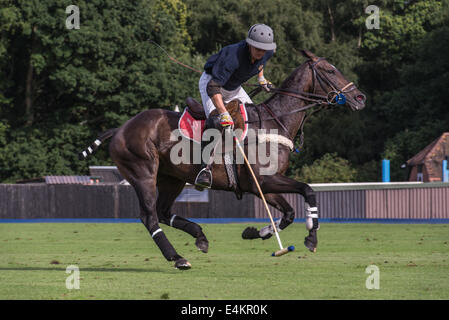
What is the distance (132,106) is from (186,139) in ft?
111

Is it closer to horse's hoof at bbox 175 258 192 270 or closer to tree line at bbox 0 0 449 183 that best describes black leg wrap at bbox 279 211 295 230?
horse's hoof at bbox 175 258 192 270

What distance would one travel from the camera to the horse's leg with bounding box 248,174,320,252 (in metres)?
9.52

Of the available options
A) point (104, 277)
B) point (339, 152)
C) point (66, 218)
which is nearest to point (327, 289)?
point (104, 277)

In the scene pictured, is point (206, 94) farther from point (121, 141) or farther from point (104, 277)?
point (104, 277)

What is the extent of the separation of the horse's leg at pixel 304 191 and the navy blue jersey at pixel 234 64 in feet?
4.34

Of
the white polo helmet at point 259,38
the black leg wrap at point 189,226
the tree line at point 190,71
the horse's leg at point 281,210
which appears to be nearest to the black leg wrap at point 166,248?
the black leg wrap at point 189,226

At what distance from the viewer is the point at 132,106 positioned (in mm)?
43688

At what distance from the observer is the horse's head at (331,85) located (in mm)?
10281

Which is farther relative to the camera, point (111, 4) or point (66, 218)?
point (111, 4)

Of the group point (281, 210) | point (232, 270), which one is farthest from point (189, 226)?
point (281, 210)

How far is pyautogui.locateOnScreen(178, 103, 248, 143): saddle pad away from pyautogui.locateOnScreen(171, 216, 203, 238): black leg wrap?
1.13 meters

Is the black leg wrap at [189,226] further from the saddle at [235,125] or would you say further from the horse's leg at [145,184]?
the saddle at [235,125]

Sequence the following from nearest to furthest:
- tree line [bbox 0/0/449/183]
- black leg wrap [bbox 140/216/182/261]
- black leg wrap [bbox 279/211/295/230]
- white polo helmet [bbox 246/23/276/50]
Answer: white polo helmet [bbox 246/23/276/50]
black leg wrap [bbox 140/216/182/261]
black leg wrap [bbox 279/211/295/230]
tree line [bbox 0/0/449/183]

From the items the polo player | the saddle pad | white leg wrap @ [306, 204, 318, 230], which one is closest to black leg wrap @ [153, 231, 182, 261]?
the polo player
